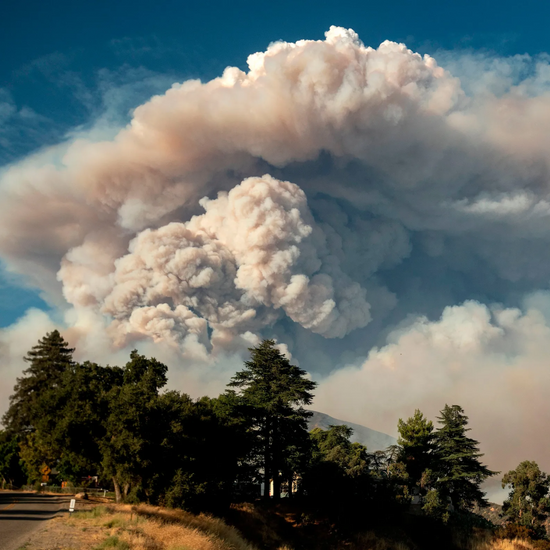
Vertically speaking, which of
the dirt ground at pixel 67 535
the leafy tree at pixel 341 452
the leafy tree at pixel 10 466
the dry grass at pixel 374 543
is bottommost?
the dry grass at pixel 374 543

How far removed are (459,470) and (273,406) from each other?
2355 centimetres

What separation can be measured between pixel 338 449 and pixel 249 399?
432 inches

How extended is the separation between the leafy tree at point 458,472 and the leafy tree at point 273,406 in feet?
56.8

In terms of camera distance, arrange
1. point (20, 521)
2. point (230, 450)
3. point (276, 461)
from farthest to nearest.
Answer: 1. point (276, 461)
2. point (230, 450)
3. point (20, 521)

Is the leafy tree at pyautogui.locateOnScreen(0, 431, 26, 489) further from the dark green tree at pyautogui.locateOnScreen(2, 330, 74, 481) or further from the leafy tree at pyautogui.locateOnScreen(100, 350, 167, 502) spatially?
the leafy tree at pyautogui.locateOnScreen(100, 350, 167, 502)

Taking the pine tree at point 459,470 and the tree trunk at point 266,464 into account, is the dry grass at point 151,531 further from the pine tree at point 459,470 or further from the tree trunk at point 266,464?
the pine tree at point 459,470

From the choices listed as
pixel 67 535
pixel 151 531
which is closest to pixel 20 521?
pixel 67 535

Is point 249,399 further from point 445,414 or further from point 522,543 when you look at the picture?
point 522,543

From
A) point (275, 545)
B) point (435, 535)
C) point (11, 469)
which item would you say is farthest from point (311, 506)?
point (11, 469)

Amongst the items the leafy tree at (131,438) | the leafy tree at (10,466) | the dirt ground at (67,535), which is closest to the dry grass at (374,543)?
the leafy tree at (131,438)

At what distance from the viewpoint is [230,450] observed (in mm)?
42938

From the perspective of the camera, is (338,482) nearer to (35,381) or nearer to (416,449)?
(416,449)

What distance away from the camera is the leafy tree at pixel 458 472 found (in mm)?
56222

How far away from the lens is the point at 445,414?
62.2m
